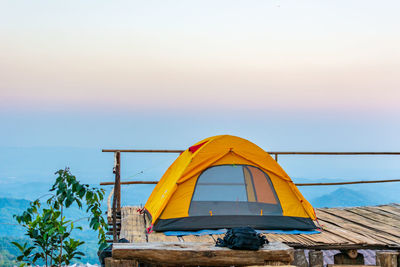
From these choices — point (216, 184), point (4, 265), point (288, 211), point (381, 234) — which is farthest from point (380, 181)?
point (4, 265)

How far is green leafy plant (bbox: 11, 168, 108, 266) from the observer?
5.89 meters

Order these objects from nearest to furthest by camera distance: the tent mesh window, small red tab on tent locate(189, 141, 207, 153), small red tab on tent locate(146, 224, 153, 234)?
1. small red tab on tent locate(146, 224, 153, 234)
2. the tent mesh window
3. small red tab on tent locate(189, 141, 207, 153)

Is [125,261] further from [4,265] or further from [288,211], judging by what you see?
[4,265]

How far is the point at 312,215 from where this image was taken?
232 inches

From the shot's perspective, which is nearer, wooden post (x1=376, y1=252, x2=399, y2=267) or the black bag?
the black bag

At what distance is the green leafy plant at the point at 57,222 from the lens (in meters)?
5.89

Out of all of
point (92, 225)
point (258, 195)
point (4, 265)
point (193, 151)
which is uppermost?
point (193, 151)

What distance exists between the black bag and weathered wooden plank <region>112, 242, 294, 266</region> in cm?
4

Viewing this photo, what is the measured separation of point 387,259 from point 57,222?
4151 mm

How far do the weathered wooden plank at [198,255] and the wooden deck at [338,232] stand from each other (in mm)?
1029

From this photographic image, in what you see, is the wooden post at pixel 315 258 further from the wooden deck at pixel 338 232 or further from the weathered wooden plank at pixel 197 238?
the weathered wooden plank at pixel 197 238

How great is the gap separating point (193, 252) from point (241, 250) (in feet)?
1.32

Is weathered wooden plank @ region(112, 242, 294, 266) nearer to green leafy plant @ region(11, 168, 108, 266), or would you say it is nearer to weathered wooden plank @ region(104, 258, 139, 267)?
weathered wooden plank @ region(104, 258, 139, 267)

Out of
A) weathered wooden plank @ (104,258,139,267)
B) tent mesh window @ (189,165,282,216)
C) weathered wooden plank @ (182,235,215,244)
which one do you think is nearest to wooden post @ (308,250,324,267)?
tent mesh window @ (189,165,282,216)
